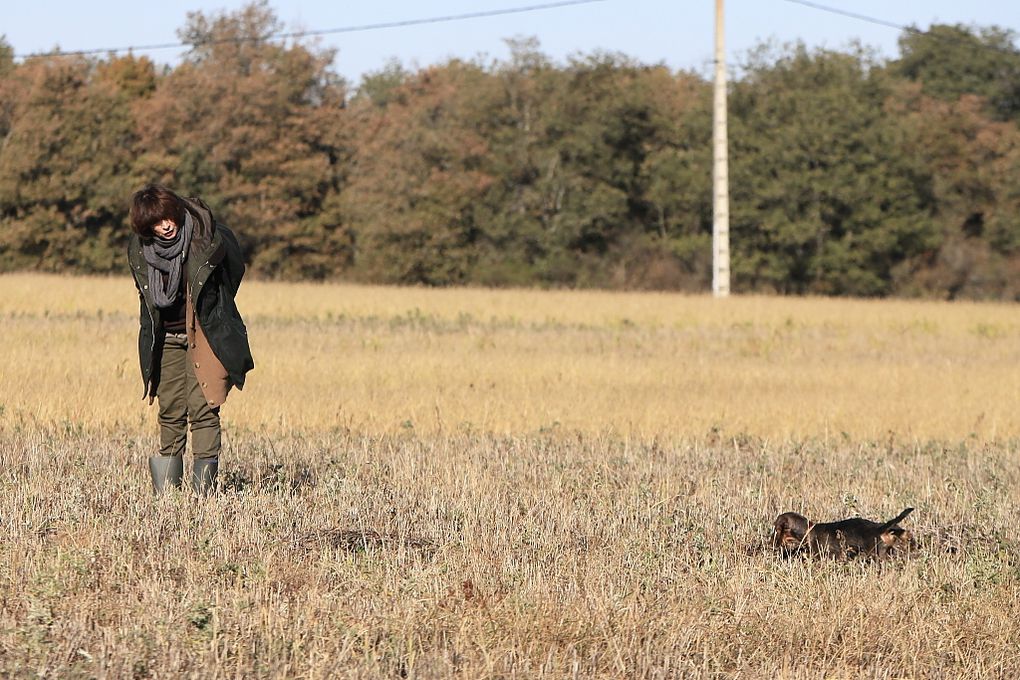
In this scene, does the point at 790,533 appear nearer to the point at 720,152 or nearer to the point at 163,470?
the point at 163,470

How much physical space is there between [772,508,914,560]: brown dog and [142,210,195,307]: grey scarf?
3331 mm

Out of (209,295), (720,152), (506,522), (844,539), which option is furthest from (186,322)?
(720,152)

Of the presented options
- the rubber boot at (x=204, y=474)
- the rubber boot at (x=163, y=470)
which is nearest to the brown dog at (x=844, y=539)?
the rubber boot at (x=204, y=474)

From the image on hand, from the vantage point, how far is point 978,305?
35656mm

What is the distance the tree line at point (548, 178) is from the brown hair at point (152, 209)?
4134 cm

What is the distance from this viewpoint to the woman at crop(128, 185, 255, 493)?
7.77 meters

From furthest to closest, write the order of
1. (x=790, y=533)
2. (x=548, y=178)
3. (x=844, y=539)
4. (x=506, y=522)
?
(x=548, y=178) → (x=506, y=522) → (x=790, y=533) → (x=844, y=539)

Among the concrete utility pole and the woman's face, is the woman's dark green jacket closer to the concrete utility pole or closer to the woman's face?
the woman's face

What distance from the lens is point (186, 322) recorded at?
795 cm

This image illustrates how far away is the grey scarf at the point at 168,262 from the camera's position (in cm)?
777

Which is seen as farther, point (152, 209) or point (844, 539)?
point (152, 209)

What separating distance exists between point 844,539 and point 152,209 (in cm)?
380

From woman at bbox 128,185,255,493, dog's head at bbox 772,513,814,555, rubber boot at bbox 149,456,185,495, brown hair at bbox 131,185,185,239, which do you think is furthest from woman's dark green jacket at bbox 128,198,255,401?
dog's head at bbox 772,513,814,555

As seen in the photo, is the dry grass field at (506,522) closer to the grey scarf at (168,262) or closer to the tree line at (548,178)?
the grey scarf at (168,262)
